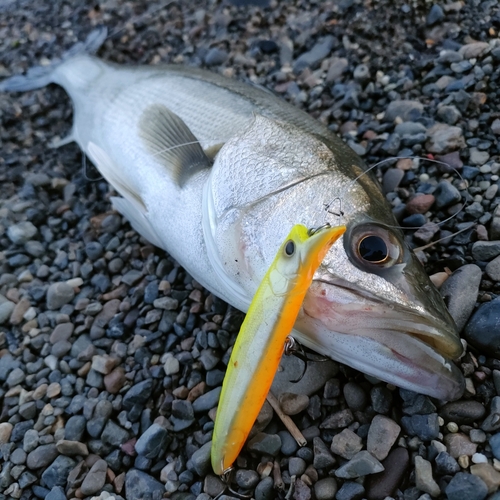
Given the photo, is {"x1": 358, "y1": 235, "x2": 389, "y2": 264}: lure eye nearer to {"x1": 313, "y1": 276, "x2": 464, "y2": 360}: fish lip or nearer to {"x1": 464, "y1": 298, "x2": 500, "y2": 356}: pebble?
{"x1": 313, "y1": 276, "x2": 464, "y2": 360}: fish lip

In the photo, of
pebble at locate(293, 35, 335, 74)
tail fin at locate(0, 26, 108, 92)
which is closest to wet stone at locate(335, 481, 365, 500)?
pebble at locate(293, 35, 335, 74)

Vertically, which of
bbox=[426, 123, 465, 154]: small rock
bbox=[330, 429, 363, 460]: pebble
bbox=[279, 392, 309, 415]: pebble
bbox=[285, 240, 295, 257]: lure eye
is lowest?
bbox=[330, 429, 363, 460]: pebble

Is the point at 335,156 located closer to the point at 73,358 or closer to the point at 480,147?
the point at 480,147

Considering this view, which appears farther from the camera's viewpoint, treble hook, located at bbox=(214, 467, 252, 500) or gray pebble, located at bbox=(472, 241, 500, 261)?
gray pebble, located at bbox=(472, 241, 500, 261)

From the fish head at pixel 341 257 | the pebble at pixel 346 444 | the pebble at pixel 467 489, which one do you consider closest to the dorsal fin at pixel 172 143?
the fish head at pixel 341 257

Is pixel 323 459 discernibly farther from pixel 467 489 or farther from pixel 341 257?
pixel 341 257

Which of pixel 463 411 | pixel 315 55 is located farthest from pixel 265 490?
pixel 315 55
